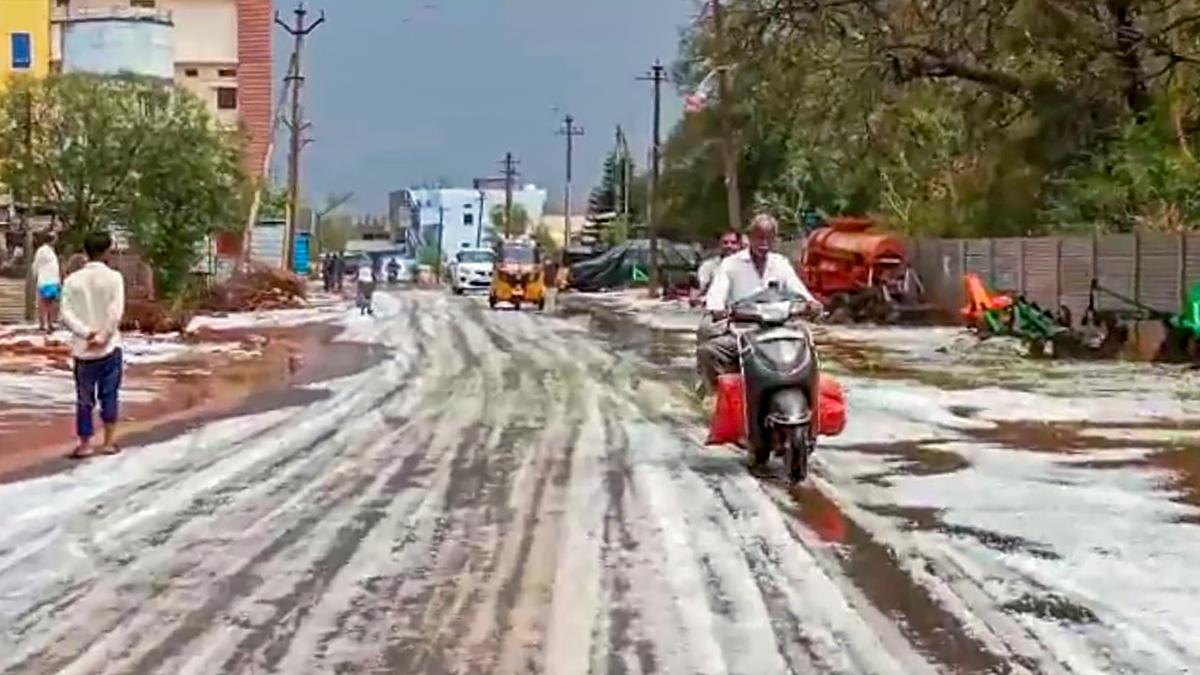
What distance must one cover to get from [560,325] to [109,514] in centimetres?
2991

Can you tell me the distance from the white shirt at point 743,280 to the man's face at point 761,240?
75mm

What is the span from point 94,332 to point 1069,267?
22.9 metres

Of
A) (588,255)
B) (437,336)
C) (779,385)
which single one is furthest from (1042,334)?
(588,255)

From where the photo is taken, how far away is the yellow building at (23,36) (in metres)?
60.8

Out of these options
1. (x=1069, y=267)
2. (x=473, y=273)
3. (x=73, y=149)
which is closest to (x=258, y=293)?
(x=73, y=149)

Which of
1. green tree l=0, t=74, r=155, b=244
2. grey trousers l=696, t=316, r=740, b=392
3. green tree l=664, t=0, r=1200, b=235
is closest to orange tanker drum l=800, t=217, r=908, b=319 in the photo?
green tree l=664, t=0, r=1200, b=235

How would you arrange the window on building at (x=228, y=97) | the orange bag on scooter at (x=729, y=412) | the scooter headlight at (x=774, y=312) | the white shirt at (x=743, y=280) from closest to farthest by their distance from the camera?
the scooter headlight at (x=774, y=312)
the orange bag on scooter at (x=729, y=412)
the white shirt at (x=743, y=280)
the window on building at (x=228, y=97)

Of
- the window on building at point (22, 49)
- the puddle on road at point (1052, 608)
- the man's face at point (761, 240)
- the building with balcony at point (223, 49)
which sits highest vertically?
the building with balcony at point (223, 49)

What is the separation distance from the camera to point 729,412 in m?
13.1

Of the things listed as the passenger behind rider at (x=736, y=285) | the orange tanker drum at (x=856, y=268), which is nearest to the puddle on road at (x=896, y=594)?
the passenger behind rider at (x=736, y=285)

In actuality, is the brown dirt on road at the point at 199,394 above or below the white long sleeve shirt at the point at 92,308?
below

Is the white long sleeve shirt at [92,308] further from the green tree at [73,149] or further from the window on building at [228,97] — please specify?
the window on building at [228,97]

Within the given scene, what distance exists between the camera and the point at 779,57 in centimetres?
2684

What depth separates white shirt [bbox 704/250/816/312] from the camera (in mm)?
13383
